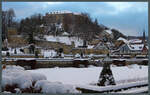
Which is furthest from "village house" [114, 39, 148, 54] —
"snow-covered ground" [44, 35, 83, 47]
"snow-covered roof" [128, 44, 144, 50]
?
"snow-covered ground" [44, 35, 83, 47]

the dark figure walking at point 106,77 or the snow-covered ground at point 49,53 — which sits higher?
the snow-covered ground at point 49,53

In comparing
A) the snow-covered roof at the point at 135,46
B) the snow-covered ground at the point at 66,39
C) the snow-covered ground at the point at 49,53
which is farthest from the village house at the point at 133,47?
the snow-covered ground at the point at 49,53

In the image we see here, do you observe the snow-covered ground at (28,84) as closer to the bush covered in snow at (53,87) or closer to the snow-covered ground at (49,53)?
the bush covered in snow at (53,87)

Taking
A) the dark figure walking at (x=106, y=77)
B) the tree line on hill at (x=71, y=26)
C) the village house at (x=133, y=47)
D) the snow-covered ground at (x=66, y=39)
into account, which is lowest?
the dark figure walking at (x=106, y=77)

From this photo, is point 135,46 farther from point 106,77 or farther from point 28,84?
point 28,84

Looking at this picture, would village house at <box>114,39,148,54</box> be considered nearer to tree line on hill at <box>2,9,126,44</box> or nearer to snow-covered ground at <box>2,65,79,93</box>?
tree line on hill at <box>2,9,126,44</box>

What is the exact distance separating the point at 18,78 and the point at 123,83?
202 centimetres

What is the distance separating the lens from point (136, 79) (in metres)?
4.84

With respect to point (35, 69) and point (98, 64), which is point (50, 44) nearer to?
point (35, 69)

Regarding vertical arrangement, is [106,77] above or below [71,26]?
below

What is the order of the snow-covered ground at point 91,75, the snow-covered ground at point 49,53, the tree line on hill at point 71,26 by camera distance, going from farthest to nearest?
the snow-covered ground at point 49,53, the tree line on hill at point 71,26, the snow-covered ground at point 91,75

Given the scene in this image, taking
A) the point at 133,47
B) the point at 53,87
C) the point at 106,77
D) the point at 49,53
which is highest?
the point at 133,47

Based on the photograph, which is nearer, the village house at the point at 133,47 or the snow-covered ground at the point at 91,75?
the snow-covered ground at the point at 91,75

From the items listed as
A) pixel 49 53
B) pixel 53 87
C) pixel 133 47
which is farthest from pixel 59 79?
pixel 133 47
